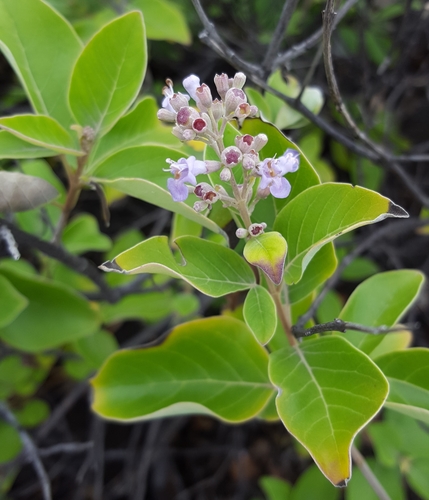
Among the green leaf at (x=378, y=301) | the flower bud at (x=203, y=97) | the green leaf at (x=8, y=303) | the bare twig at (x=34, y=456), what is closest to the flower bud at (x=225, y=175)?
the flower bud at (x=203, y=97)

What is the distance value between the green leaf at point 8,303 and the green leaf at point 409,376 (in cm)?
88

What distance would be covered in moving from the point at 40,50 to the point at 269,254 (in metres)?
0.77

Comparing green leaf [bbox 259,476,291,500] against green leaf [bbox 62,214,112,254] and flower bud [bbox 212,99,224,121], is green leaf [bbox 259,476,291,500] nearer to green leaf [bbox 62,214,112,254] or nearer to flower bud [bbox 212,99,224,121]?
green leaf [bbox 62,214,112,254]

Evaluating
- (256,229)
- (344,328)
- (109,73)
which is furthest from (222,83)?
(344,328)

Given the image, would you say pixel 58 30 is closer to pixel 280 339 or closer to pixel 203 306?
pixel 280 339

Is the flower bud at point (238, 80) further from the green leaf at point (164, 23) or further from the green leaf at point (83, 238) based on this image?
the green leaf at point (164, 23)

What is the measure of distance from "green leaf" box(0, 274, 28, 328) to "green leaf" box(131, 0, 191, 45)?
0.98m

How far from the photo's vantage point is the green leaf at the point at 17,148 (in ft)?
3.06

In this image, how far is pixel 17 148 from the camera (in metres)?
0.95

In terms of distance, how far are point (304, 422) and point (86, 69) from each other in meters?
0.84

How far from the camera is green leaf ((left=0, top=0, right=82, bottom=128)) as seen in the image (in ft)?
3.28

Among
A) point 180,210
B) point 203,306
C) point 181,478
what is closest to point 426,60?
point 203,306

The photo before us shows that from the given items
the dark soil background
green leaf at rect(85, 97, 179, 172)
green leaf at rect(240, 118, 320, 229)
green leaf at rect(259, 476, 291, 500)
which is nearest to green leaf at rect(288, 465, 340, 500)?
green leaf at rect(259, 476, 291, 500)

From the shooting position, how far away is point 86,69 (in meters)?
0.98
